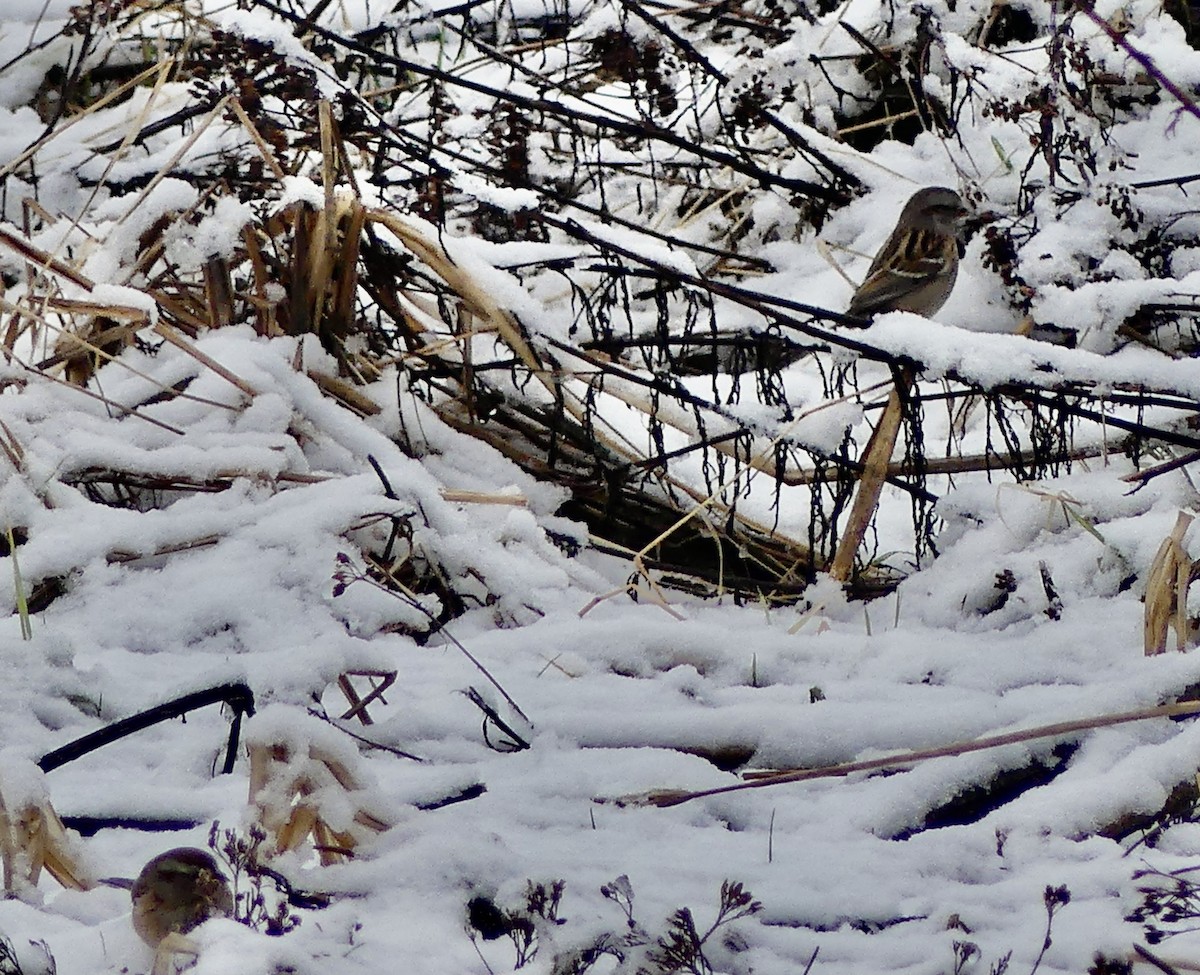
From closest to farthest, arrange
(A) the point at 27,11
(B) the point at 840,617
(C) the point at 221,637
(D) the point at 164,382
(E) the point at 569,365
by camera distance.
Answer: (C) the point at 221,637
(B) the point at 840,617
(D) the point at 164,382
(E) the point at 569,365
(A) the point at 27,11

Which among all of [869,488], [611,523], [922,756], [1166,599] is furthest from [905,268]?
[922,756]

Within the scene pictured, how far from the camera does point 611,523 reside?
3246 millimetres

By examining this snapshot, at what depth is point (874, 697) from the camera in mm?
2021

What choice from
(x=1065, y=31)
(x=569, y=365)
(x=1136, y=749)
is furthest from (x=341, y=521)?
(x=1065, y=31)

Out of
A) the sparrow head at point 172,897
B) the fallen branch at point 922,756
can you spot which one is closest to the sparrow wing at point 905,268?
the fallen branch at point 922,756

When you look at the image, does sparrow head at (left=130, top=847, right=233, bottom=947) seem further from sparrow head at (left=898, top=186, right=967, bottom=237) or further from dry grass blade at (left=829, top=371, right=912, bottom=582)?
sparrow head at (left=898, top=186, right=967, bottom=237)

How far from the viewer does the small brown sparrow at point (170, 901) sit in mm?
1221

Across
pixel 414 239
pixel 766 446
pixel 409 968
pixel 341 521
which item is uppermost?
pixel 414 239

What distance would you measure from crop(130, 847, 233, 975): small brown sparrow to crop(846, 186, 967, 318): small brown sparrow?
2835 mm

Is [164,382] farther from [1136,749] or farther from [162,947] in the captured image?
[1136,749]

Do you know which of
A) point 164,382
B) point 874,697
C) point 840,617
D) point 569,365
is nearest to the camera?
point 874,697

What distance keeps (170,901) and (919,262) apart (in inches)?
114

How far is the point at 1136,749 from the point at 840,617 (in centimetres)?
103

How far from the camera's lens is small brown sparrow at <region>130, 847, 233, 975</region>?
122cm
